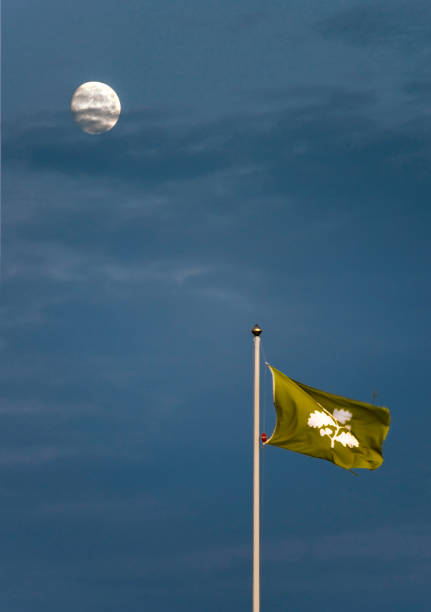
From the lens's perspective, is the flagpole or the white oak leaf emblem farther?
the white oak leaf emblem

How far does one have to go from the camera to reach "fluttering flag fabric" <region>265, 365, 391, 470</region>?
98.2ft

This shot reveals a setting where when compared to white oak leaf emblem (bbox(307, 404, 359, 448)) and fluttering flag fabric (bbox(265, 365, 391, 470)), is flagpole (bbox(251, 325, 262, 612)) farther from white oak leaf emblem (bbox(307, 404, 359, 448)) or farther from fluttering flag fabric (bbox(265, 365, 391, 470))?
white oak leaf emblem (bbox(307, 404, 359, 448))

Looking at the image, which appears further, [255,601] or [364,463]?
[364,463]

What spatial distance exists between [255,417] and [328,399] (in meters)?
2.76

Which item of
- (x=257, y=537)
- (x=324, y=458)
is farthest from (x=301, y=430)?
(x=257, y=537)

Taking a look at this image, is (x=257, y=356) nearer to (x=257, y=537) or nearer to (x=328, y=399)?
(x=328, y=399)

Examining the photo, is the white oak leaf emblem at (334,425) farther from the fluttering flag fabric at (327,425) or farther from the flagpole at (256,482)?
the flagpole at (256,482)

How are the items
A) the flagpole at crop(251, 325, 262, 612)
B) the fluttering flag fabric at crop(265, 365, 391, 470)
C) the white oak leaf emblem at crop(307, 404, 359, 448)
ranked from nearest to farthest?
the flagpole at crop(251, 325, 262, 612) → the fluttering flag fabric at crop(265, 365, 391, 470) → the white oak leaf emblem at crop(307, 404, 359, 448)

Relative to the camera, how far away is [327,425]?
100.0 feet

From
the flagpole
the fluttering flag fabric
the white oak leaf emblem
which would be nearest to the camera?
the flagpole

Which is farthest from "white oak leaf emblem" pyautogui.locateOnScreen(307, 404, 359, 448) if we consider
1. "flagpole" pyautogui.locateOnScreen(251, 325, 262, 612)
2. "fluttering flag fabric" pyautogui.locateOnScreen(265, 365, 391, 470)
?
"flagpole" pyautogui.locateOnScreen(251, 325, 262, 612)

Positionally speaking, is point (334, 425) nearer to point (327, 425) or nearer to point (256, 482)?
point (327, 425)

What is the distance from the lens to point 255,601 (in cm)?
2836

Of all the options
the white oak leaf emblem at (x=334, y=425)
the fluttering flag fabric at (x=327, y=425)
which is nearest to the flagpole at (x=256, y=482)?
the fluttering flag fabric at (x=327, y=425)
